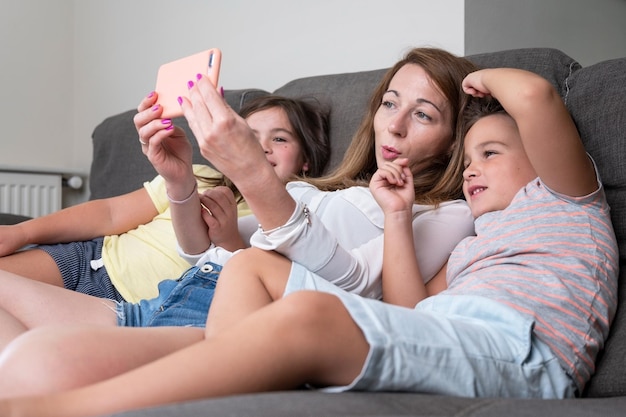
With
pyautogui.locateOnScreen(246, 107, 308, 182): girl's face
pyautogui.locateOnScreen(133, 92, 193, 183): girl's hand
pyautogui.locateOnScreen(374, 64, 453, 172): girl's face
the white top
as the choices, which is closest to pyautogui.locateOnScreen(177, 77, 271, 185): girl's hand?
the white top

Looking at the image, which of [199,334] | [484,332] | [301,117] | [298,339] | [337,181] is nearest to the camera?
[298,339]

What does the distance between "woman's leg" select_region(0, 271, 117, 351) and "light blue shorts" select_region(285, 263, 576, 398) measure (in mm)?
582

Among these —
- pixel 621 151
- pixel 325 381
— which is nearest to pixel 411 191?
pixel 621 151

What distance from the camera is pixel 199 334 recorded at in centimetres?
111

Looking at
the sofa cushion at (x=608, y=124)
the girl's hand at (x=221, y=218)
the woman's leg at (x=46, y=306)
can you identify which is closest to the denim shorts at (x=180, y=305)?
the woman's leg at (x=46, y=306)

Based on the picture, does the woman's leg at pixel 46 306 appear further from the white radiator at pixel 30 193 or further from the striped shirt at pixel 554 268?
the white radiator at pixel 30 193

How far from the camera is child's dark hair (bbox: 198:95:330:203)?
6.03 ft

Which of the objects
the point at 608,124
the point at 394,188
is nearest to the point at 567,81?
the point at 608,124

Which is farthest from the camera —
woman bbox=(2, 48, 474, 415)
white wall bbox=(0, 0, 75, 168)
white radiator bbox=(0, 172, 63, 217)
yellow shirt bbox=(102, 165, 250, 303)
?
white wall bbox=(0, 0, 75, 168)

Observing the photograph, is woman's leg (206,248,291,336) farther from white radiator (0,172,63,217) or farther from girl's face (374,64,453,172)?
white radiator (0,172,63,217)

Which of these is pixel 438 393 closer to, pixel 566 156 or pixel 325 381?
pixel 325 381

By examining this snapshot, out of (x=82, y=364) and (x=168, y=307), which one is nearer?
(x=82, y=364)

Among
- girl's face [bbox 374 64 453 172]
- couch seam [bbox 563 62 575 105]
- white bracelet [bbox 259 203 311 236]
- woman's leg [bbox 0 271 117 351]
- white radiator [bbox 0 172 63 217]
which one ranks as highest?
couch seam [bbox 563 62 575 105]

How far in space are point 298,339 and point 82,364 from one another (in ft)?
0.89
